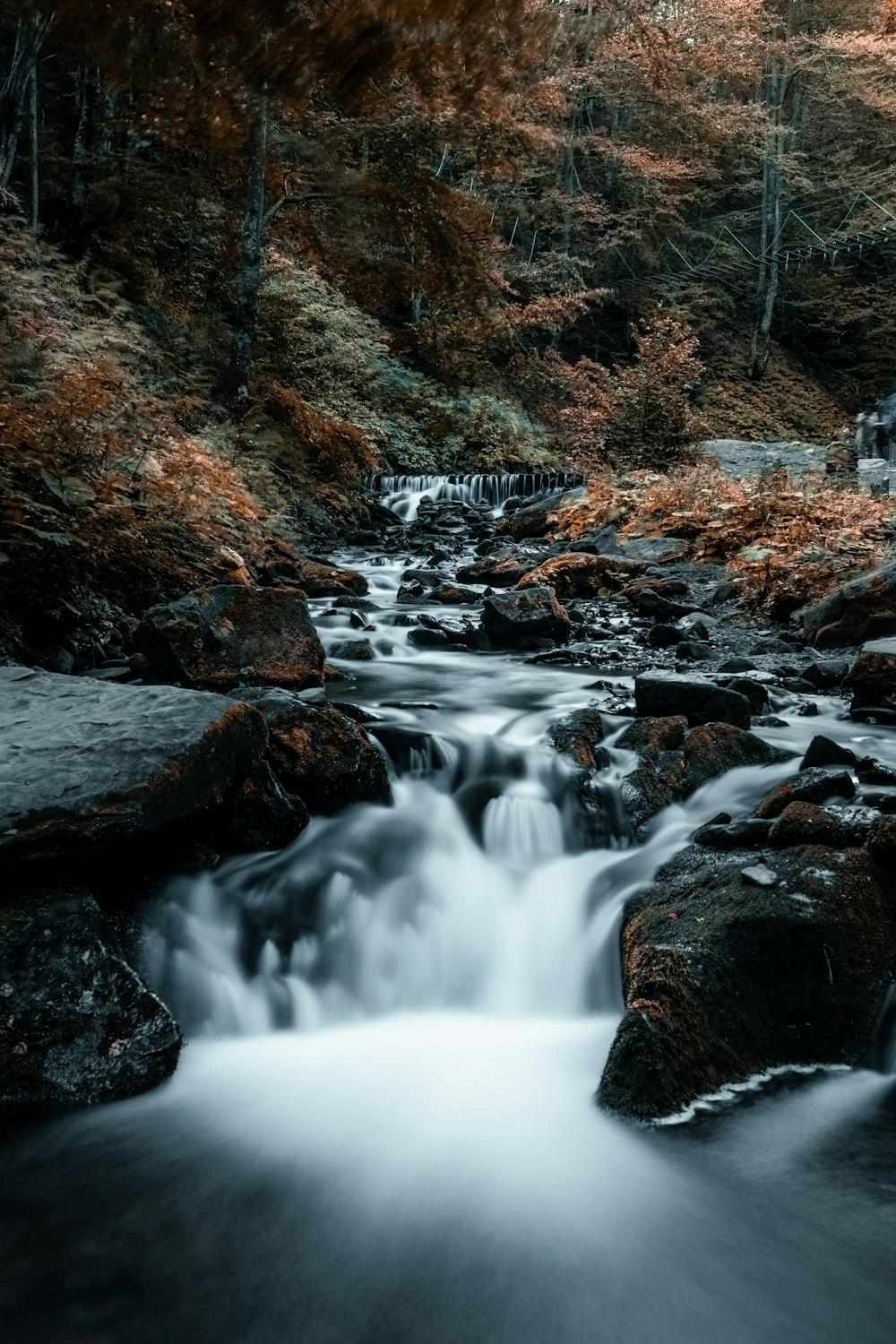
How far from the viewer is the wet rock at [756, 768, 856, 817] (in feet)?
13.3

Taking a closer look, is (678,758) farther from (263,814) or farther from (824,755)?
(263,814)

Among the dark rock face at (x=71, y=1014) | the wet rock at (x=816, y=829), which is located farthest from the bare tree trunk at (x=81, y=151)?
the wet rock at (x=816, y=829)

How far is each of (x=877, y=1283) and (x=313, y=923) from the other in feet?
7.82

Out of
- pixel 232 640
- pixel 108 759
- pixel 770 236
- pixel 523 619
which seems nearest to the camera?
pixel 108 759

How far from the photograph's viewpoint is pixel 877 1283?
221 centimetres

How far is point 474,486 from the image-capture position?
62.4 ft

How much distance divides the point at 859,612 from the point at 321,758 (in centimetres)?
563

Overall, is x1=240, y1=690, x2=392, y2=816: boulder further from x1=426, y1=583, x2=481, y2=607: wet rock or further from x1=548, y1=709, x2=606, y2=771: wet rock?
x1=426, y1=583, x2=481, y2=607: wet rock

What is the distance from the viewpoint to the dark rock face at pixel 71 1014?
276 cm

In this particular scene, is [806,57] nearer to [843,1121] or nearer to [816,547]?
[816,547]

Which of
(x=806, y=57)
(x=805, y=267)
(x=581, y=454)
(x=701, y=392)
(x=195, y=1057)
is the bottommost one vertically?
(x=195, y=1057)

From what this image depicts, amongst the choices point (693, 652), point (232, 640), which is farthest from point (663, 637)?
point (232, 640)

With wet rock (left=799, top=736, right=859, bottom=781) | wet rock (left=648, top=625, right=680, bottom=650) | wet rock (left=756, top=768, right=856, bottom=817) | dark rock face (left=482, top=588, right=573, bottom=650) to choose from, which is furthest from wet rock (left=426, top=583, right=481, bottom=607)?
wet rock (left=756, top=768, right=856, bottom=817)

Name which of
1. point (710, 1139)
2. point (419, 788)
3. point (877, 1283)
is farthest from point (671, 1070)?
point (419, 788)
